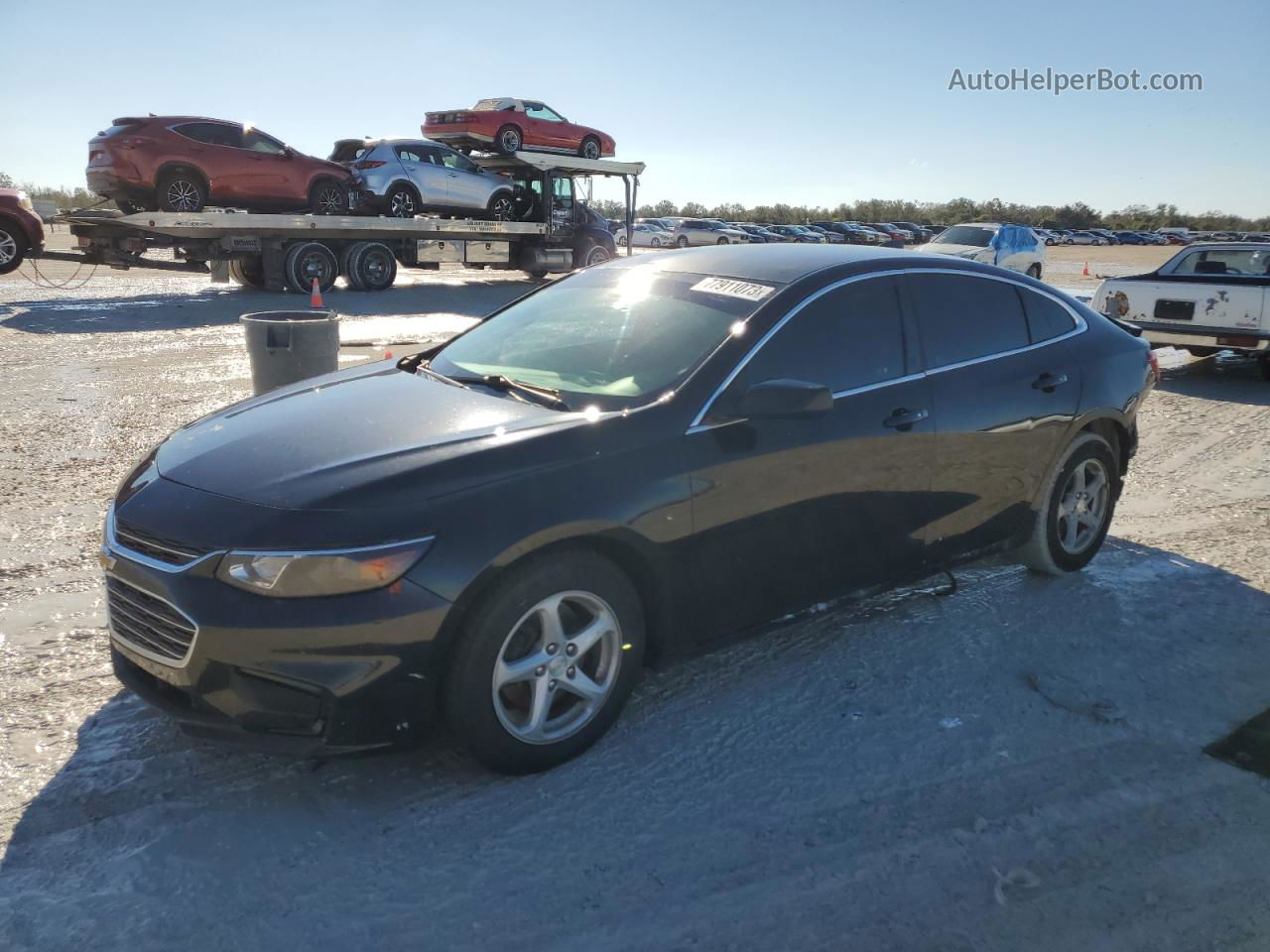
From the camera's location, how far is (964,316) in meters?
4.41

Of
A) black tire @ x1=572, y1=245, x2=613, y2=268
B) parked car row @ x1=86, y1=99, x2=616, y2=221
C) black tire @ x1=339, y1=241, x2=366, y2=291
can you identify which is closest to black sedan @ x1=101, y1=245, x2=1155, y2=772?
parked car row @ x1=86, y1=99, x2=616, y2=221

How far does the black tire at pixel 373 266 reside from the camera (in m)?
19.0

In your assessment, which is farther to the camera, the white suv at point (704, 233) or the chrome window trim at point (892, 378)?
the white suv at point (704, 233)

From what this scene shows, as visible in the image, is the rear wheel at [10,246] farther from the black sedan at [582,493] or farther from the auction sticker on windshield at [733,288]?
the auction sticker on windshield at [733,288]

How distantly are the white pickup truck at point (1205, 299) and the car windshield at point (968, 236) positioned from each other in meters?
10.0

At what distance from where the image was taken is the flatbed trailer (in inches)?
625

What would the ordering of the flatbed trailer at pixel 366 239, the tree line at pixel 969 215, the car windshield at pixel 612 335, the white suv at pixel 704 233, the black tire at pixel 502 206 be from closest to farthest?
the car windshield at pixel 612 335, the flatbed trailer at pixel 366 239, the black tire at pixel 502 206, the white suv at pixel 704 233, the tree line at pixel 969 215

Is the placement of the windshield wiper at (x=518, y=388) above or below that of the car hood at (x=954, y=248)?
below

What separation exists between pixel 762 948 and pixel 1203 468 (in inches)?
247

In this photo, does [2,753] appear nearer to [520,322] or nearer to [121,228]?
[520,322]

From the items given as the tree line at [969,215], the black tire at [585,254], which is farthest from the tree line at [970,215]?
the black tire at [585,254]

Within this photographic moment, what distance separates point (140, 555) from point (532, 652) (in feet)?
4.01

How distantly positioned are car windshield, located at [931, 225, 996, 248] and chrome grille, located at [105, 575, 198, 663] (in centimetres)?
2118

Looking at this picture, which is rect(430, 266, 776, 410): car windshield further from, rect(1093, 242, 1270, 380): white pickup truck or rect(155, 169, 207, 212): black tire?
rect(155, 169, 207, 212): black tire
